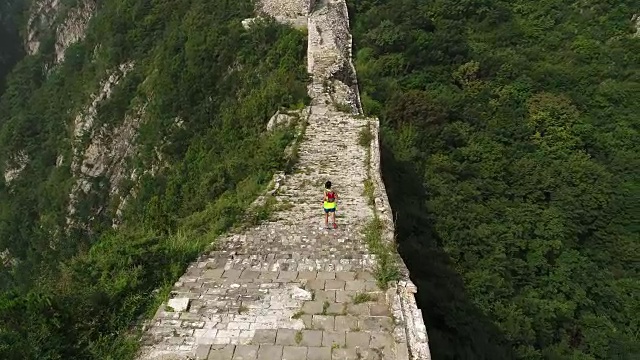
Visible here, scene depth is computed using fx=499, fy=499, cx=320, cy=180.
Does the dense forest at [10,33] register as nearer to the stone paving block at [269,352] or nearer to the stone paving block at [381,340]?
the stone paving block at [269,352]

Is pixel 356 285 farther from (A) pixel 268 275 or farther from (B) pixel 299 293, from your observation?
(A) pixel 268 275

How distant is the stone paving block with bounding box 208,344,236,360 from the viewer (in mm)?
5555

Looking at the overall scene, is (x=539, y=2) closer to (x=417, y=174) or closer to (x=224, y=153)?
(x=417, y=174)

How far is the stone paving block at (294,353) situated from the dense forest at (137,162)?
5.64 ft

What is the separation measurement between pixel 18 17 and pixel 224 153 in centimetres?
6237

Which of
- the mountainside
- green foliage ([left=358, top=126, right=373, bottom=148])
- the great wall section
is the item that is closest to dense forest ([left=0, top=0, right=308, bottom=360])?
the mountainside

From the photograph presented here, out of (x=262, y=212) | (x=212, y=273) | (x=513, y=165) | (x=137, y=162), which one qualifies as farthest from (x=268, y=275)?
(x=137, y=162)

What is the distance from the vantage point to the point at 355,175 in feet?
34.6

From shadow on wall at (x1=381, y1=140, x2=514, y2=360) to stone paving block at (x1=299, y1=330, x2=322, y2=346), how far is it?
356 centimetres

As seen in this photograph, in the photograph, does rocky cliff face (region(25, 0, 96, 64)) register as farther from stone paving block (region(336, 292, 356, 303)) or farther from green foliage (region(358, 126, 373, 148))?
stone paving block (region(336, 292, 356, 303))

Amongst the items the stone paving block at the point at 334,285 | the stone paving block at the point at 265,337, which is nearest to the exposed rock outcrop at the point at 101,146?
the stone paving block at the point at 334,285

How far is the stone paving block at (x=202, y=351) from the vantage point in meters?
5.55

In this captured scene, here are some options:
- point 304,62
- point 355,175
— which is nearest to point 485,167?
point 304,62

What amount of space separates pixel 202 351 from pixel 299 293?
1.54 metres
